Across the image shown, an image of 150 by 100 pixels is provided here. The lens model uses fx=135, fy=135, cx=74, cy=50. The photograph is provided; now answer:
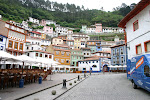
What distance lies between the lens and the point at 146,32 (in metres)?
14.8

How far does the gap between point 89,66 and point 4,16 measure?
66.5 m

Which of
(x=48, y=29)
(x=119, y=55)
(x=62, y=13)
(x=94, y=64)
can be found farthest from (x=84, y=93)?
(x=62, y=13)

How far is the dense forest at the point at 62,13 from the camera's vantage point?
10853cm

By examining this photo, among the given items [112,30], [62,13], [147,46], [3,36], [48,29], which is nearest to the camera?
[147,46]

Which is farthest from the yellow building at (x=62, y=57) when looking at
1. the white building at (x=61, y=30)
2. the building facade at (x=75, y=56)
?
the white building at (x=61, y=30)

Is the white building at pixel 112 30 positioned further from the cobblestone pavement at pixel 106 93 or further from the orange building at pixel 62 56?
the cobblestone pavement at pixel 106 93

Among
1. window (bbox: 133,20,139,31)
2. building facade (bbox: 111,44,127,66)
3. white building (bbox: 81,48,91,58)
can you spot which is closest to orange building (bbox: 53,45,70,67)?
white building (bbox: 81,48,91,58)

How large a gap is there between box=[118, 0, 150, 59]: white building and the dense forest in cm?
9340

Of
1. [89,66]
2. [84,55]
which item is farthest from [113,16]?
[89,66]

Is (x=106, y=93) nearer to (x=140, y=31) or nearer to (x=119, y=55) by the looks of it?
(x=140, y=31)

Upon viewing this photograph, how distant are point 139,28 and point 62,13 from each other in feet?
426

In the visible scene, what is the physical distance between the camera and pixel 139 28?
16.2m

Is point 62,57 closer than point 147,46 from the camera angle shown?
No

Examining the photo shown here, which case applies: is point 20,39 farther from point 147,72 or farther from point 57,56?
point 147,72
